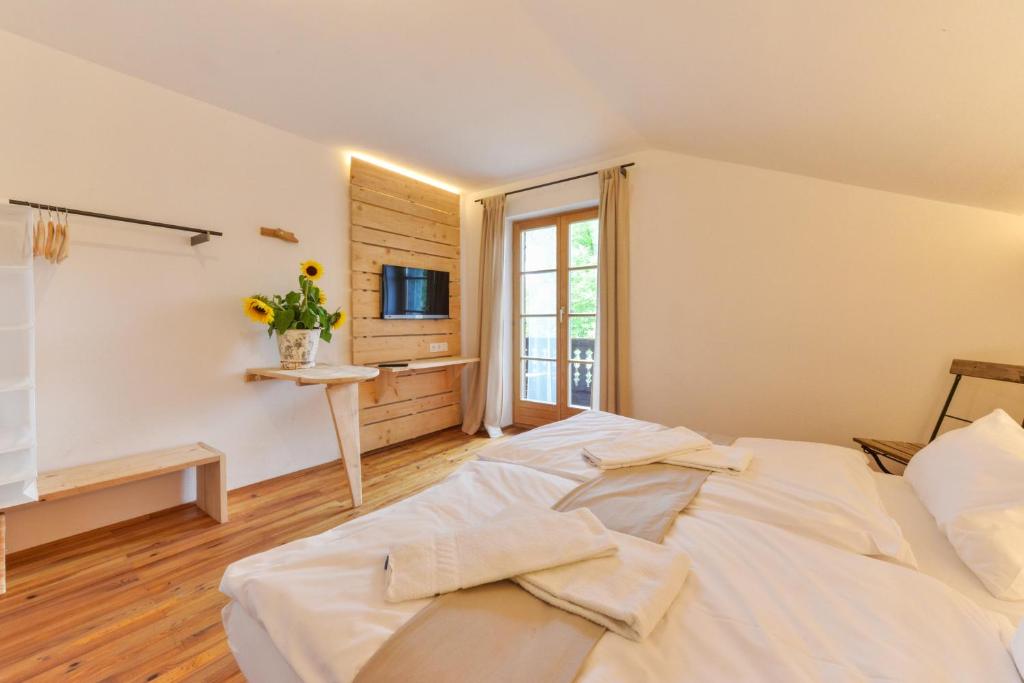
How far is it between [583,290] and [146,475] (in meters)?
3.25

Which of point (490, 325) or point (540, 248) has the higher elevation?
point (540, 248)

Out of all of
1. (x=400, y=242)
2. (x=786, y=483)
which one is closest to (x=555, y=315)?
(x=400, y=242)

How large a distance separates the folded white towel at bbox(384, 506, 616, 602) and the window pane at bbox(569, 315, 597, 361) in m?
2.79

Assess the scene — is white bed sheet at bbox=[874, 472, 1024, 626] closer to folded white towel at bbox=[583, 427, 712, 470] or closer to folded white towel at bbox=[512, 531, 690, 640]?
folded white towel at bbox=[583, 427, 712, 470]

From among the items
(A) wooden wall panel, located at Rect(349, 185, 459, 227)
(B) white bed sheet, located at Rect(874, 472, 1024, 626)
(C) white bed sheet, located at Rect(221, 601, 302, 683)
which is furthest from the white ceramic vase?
(B) white bed sheet, located at Rect(874, 472, 1024, 626)

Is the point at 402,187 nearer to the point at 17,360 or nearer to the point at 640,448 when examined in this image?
the point at 17,360

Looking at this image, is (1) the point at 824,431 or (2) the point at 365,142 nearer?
(1) the point at 824,431

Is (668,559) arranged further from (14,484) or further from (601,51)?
(14,484)

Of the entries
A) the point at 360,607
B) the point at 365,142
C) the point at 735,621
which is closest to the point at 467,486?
the point at 360,607

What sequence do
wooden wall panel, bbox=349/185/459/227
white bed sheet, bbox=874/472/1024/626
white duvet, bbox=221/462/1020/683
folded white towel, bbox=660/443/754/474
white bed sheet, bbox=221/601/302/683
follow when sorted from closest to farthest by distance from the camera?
1. white duvet, bbox=221/462/1020/683
2. white bed sheet, bbox=221/601/302/683
3. white bed sheet, bbox=874/472/1024/626
4. folded white towel, bbox=660/443/754/474
5. wooden wall panel, bbox=349/185/459/227

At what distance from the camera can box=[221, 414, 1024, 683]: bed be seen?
674 millimetres

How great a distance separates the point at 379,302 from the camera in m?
3.53

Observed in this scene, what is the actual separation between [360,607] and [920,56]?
2.29 metres

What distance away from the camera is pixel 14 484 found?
1.77 m
